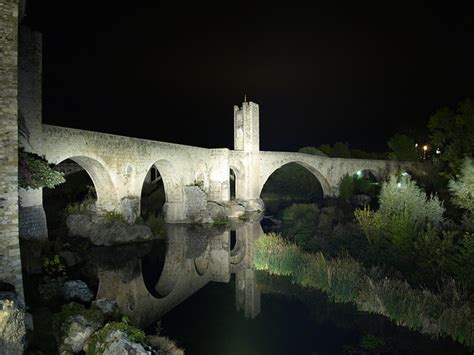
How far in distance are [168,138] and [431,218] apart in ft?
149

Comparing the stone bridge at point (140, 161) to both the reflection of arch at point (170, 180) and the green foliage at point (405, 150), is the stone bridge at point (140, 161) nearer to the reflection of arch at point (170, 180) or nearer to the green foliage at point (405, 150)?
the reflection of arch at point (170, 180)

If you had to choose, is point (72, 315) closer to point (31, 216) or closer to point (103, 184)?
point (31, 216)

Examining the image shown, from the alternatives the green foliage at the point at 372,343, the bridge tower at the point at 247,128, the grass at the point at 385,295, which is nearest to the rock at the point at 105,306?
the grass at the point at 385,295

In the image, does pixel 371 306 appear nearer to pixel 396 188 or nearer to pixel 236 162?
pixel 396 188

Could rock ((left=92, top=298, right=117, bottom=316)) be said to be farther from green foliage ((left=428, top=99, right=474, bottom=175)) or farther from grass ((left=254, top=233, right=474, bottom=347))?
green foliage ((left=428, top=99, right=474, bottom=175))

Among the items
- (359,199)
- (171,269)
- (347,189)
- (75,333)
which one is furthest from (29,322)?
(347,189)

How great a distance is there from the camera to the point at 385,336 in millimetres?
7492

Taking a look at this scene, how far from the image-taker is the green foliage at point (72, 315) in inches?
260

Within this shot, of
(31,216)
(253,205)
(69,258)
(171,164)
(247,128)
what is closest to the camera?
(31,216)

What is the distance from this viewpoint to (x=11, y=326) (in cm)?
500

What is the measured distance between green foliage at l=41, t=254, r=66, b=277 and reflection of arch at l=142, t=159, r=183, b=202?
1025cm

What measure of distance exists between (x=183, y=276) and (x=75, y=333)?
6.31m

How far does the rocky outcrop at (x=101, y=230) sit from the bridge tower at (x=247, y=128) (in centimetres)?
1531

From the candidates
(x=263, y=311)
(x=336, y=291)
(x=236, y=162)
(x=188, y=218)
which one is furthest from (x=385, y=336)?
(x=236, y=162)
